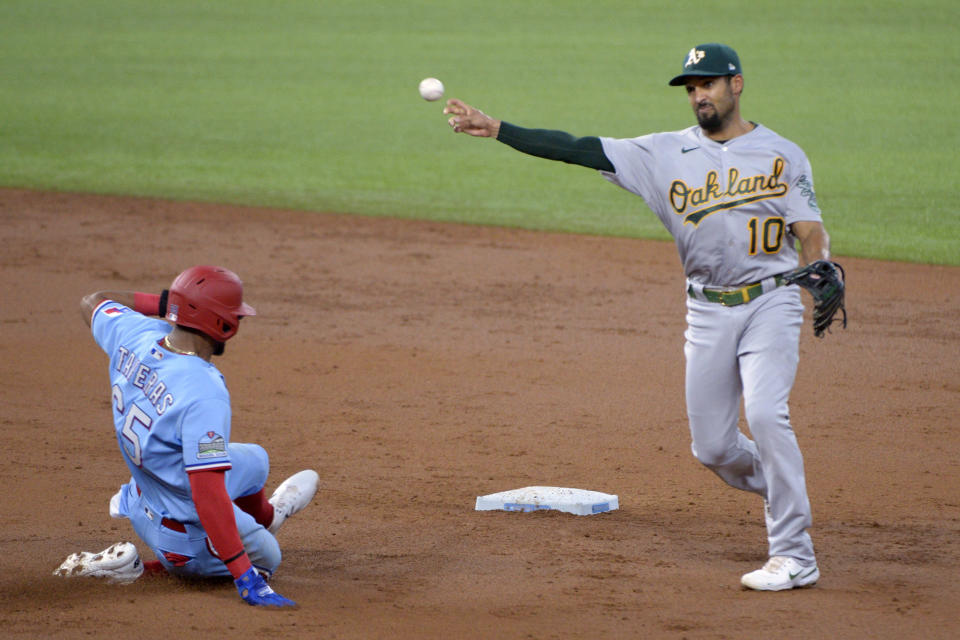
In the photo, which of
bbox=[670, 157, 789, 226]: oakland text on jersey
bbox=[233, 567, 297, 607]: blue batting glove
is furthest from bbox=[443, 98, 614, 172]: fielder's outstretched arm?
bbox=[233, 567, 297, 607]: blue batting glove

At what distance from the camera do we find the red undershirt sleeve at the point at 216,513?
4195mm

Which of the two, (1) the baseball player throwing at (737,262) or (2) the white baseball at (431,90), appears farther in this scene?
(2) the white baseball at (431,90)

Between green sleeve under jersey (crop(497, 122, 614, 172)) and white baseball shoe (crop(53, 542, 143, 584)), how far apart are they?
87.3 inches

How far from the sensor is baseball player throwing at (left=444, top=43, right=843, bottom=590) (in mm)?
4656

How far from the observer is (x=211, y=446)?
421cm

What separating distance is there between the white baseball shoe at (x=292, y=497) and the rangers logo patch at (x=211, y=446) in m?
0.85

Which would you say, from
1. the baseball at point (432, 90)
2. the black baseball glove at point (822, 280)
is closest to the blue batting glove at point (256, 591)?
the black baseball glove at point (822, 280)

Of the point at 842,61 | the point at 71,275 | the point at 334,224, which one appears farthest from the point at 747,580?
the point at 842,61

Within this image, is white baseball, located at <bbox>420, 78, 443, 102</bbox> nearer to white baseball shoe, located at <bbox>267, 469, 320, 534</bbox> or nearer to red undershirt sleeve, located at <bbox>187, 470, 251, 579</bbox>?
white baseball shoe, located at <bbox>267, 469, 320, 534</bbox>

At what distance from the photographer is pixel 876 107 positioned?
20312mm

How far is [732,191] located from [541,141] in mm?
817

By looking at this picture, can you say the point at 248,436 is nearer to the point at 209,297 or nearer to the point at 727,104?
the point at 209,297

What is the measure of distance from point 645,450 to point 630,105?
15369 mm

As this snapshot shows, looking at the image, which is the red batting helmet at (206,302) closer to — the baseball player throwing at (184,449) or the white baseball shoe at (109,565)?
the baseball player throwing at (184,449)
